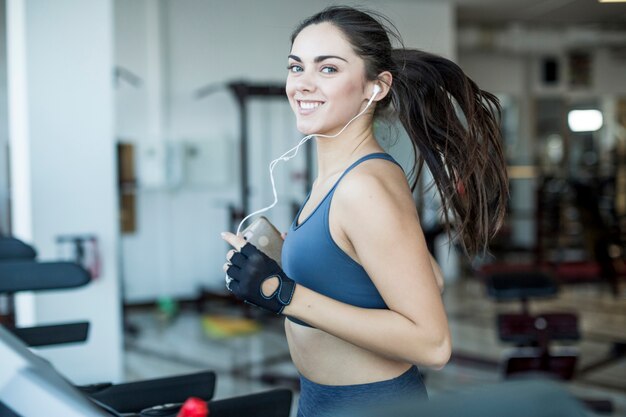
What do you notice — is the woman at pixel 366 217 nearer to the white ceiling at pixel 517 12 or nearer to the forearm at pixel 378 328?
the forearm at pixel 378 328

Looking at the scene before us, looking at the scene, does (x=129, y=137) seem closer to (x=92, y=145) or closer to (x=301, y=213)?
(x=92, y=145)

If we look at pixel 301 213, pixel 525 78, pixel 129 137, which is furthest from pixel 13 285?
pixel 525 78

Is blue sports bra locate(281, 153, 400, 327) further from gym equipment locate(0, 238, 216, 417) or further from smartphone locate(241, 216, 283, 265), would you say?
gym equipment locate(0, 238, 216, 417)

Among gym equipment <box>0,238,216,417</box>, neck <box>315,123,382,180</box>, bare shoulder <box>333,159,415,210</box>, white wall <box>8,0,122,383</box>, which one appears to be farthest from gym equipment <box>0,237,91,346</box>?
white wall <box>8,0,122,383</box>

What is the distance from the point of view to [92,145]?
3389 millimetres

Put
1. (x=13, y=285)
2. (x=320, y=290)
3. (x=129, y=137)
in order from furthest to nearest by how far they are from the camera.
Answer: (x=129, y=137) → (x=13, y=285) → (x=320, y=290)

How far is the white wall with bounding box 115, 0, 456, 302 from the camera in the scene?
7469 mm

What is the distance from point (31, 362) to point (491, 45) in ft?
29.9

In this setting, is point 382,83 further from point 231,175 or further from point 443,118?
point 231,175

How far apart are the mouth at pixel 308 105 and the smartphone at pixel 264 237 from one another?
0.86 ft

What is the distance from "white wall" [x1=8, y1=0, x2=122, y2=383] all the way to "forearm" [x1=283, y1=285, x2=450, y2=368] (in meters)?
2.33

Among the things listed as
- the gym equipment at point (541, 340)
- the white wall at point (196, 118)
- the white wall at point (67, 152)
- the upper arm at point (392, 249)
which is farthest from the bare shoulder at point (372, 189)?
the white wall at point (196, 118)

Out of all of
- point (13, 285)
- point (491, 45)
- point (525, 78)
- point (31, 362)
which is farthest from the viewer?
point (525, 78)

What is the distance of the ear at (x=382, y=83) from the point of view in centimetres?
148
